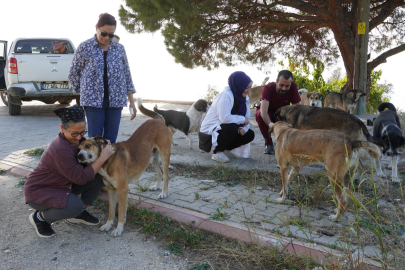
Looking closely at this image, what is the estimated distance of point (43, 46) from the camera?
1157 cm

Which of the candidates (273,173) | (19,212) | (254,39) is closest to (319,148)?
(273,173)

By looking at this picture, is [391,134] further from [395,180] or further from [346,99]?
[346,99]

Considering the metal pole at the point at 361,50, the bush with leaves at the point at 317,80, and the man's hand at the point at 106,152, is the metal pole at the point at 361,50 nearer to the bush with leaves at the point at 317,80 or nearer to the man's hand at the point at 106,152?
the bush with leaves at the point at 317,80

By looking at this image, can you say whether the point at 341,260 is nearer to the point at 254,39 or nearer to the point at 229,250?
the point at 229,250

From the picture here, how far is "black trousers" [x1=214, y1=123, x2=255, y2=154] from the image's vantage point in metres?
6.32

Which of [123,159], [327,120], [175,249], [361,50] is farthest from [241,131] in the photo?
[361,50]

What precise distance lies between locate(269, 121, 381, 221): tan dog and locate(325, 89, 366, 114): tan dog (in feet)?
24.1

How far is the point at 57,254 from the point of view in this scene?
3311 mm

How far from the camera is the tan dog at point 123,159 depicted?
3.59 metres

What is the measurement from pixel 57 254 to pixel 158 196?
1525mm

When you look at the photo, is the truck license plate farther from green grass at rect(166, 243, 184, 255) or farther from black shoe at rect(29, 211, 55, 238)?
green grass at rect(166, 243, 184, 255)

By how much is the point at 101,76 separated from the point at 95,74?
92 millimetres

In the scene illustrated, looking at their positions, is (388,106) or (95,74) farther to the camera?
(388,106)

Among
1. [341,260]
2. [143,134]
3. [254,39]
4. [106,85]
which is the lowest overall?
[341,260]
